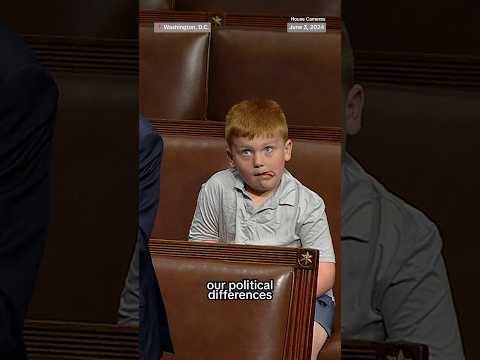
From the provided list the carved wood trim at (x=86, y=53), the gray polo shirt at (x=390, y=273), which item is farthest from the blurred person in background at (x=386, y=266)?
the carved wood trim at (x=86, y=53)

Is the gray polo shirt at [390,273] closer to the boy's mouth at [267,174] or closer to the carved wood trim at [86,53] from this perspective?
the boy's mouth at [267,174]

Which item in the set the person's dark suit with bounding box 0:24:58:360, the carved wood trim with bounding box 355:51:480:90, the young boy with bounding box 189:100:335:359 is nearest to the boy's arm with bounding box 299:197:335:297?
the young boy with bounding box 189:100:335:359

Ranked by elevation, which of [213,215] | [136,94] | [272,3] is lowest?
[213,215]

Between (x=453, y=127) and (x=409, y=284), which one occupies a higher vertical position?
(x=453, y=127)

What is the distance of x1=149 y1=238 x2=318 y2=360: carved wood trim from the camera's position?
94cm

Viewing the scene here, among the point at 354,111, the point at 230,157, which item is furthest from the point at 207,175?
the point at 354,111

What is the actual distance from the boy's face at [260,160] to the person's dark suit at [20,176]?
19cm

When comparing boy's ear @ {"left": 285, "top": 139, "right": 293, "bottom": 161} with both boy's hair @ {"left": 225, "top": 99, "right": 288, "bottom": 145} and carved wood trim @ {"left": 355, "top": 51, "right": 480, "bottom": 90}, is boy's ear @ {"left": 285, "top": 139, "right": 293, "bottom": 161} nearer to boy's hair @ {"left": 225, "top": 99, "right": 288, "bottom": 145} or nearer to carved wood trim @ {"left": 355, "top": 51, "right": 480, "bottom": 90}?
boy's hair @ {"left": 225, "top": 99, "right": 288, "bottom": 145}

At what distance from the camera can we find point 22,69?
859 mm

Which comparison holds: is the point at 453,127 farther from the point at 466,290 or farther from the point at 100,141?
the point at 100,141

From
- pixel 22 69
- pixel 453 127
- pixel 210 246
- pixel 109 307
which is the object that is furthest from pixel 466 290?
pixel 22 69

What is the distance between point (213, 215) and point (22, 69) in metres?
0.24

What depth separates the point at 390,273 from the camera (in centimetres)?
97

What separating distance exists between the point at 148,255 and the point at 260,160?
0.17 m
